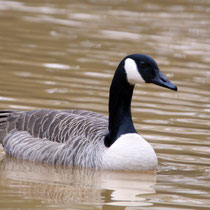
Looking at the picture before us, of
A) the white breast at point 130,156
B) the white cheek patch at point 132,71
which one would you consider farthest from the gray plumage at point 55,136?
the white cheek patch at point 132,71

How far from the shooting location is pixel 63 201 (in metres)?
8.66

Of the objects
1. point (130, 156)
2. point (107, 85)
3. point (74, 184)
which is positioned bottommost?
point (74, 184)

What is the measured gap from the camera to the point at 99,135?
1062cm

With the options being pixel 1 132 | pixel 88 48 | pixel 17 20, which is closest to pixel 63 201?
pixel 1 132

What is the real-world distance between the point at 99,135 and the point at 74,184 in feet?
3.94

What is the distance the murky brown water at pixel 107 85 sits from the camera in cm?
923

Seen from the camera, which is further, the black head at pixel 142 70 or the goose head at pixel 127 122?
the black head at pixel 142 70

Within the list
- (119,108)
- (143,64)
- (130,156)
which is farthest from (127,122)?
(143,64)

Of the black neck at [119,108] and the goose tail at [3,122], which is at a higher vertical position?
the black neck at [119,108]

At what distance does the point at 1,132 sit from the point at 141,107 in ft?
10.6

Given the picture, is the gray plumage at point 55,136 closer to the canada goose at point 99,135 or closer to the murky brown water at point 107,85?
the canada goose at point 99,135

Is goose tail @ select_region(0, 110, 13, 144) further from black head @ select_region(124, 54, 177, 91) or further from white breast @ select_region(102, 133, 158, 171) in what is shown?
black head @ select_region(124, 54, 177, 91)

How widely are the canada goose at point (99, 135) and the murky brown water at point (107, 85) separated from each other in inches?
8.2

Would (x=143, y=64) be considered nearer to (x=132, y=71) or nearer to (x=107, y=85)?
(x=132, y=71)
